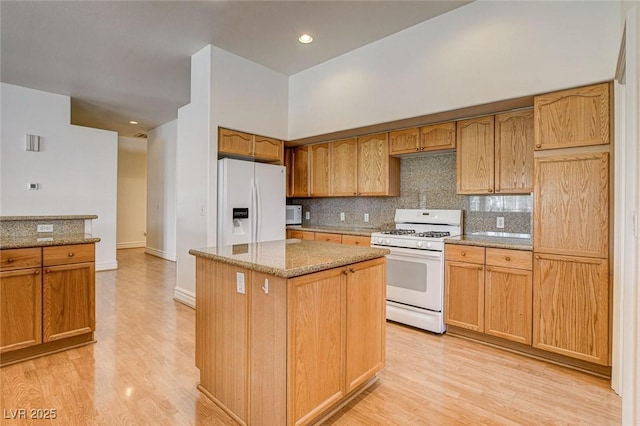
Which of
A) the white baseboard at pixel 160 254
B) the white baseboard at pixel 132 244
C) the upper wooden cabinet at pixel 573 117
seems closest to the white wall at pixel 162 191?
the white baseboard at pixel 160 254

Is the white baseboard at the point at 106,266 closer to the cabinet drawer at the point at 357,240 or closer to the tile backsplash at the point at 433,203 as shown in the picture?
the tile backsplash at the point at 433,203

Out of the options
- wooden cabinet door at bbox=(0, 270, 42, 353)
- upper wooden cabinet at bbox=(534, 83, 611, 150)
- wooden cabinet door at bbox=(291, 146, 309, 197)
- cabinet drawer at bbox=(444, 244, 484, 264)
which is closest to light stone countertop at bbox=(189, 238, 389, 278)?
cabinet drawer at bbox=(444, 244, 484, 264)

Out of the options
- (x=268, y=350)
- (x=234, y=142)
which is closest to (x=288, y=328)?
(x=268, y=350)

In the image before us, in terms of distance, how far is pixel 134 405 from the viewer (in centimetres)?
193

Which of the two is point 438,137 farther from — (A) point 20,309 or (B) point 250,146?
(A) point 20,309

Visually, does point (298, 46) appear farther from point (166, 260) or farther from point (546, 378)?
point (166, 260)

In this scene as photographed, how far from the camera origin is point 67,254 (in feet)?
8.61

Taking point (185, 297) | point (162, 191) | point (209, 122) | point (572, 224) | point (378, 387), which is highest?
point (209, 122)

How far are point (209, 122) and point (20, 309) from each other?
91.3 inches

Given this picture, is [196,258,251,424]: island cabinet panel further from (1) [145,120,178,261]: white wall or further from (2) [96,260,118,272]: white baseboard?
(1) [145,120,178,261]: white wall

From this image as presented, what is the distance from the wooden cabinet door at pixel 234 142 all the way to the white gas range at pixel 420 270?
1.85m

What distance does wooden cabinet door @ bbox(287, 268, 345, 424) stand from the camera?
153 cm

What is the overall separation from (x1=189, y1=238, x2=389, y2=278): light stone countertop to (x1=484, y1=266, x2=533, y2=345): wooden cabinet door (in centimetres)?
130

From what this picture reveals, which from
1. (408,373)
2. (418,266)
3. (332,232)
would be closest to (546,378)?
(408,373)
